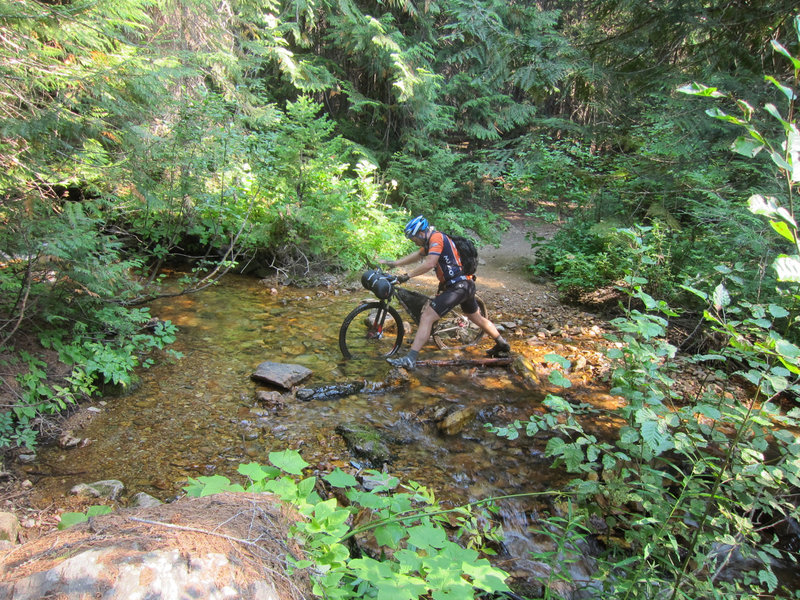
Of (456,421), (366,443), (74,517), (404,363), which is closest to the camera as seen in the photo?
(74,517)

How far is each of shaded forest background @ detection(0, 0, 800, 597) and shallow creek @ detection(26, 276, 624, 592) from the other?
1.51 feet

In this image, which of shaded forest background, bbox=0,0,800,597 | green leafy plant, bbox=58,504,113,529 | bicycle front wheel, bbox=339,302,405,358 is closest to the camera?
green leafy plant, bbox=58,504,113,529

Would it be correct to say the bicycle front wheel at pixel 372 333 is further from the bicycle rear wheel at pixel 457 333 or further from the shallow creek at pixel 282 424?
the bicycle rear wheel at pixel 457 333

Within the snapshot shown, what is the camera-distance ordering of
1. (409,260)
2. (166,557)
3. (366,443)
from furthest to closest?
1. (409,260)
2. (366,443)
3. (166,557)

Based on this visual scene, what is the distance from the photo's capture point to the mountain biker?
5.60 m

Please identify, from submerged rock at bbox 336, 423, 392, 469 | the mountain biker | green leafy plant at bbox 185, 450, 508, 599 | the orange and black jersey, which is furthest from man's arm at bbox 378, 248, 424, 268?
green leafy plant at bbox 185, 450, 508, 599

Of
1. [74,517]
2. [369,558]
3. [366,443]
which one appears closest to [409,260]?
[366,443]

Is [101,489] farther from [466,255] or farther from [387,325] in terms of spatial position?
[466,255]

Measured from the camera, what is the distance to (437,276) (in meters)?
5.73

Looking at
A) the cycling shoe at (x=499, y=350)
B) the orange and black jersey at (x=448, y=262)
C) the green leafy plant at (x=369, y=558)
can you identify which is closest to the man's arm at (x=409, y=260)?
the orange and black jersey at (x=448, y=262)

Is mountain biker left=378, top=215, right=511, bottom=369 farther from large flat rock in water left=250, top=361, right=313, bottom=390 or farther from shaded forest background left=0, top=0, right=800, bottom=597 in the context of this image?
shaded forest background left=0, top=0, right=800, bottom=597

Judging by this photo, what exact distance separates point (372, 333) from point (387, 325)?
1.67ft

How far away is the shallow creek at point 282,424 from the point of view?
3.57 metres

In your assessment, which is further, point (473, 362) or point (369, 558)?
point (473, 362)
